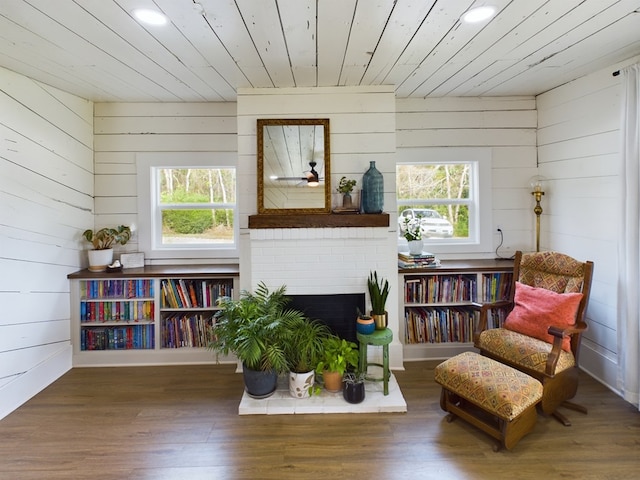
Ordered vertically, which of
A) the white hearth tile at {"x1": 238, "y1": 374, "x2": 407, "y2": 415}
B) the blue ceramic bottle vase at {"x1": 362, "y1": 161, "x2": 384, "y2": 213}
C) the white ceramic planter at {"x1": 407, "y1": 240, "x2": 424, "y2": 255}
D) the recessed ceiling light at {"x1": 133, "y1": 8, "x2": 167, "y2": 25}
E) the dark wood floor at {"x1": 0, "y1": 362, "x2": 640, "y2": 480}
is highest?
the recessed ceiling light at {"x1": 133, "y1": 8, "x2": 167, "y2": 25}

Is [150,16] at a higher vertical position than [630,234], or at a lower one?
higher

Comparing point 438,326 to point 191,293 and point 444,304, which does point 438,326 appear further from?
point 191,293

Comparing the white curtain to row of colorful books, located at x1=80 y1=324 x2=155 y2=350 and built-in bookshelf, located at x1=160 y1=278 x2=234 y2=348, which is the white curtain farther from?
A: row of colorful books, located at x1=80 y1=324 x2=155 y2=350

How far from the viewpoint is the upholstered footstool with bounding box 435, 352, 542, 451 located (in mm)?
1881

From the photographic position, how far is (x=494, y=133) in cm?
335

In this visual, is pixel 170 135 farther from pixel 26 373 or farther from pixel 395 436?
pixel 395 436

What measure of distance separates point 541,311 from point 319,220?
1.72m

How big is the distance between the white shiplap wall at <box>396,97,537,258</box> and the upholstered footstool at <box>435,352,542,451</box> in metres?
1.80

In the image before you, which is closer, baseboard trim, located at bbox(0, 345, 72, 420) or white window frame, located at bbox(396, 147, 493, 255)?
baseboard trim, located at bbox(0, 345, 72, 420)

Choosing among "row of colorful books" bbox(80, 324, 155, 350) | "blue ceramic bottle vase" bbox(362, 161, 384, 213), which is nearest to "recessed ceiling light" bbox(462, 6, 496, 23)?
"blue ceramic bottle vase" bbox(362, 161, 384, 213)

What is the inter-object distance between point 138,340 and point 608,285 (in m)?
3.89

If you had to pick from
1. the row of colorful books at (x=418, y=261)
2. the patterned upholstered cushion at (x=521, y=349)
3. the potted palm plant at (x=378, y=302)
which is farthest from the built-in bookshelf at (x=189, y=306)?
the patterned upholstered cushion at (x=521, y=349)

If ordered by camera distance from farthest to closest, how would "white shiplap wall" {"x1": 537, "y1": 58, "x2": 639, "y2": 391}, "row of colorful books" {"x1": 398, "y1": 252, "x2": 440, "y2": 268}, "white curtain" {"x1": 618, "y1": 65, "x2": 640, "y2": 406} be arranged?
A: "row of colorful books" {"x1": 398, "y1": 252, "x2": 440, "y2": 268} < "white shiplap wall" {"x1": 537, "y1": 58, "x2": 639, "y2": 391} < "white curtain" {"x1": 618, "y1": 65, "x2": 640, "y2": 406}

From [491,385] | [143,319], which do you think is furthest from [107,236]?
[491,385]
